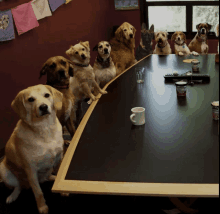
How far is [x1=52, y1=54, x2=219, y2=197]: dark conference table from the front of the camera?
1.09 metres

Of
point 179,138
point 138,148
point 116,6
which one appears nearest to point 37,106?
point 138,148

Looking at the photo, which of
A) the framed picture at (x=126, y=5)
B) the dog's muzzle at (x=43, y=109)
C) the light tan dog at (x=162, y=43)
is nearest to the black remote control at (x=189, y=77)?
the dog's muzzle at (x=43, y=109)

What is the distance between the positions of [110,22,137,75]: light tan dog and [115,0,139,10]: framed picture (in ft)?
5.22

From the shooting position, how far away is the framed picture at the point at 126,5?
5.49 meters

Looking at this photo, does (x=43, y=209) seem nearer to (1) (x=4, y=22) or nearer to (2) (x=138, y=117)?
(2) (x=138, y=117)

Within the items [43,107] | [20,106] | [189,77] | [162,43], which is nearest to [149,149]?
[43,107]

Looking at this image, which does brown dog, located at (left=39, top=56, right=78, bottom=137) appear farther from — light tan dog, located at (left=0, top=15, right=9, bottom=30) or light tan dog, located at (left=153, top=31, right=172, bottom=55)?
light tan dog, located at (left=153, top=31, right=172, bottom=55)

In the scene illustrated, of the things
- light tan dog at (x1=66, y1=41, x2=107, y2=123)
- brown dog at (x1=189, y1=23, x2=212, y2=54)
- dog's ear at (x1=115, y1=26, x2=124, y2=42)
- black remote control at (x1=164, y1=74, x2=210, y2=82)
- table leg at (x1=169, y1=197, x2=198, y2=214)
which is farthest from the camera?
brown dog at (x1=189, y1=23, x2=212, y2=54)

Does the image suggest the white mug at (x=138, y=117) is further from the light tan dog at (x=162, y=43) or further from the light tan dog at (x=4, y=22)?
the light tan dog at (x=162, y=43)

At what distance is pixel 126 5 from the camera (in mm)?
5535

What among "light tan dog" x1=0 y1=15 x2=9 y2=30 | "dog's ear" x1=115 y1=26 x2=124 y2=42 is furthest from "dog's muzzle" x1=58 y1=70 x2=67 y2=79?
"dog's ear" x1=115 y1=26 x2=124 y2=42

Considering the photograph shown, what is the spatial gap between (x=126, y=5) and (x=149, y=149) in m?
4.75

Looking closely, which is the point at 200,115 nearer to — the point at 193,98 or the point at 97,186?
the point at 193,98

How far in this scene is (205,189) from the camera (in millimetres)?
1024
